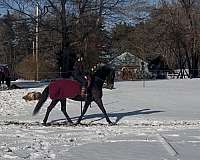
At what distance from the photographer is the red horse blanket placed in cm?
1642

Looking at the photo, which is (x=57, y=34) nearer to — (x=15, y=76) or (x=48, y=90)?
(x=15, y=76)

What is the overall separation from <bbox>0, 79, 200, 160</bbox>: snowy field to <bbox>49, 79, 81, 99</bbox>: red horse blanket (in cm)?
95

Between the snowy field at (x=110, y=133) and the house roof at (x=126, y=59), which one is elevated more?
the house roof at (x=126, y=59)

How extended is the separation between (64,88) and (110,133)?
3.70 meters

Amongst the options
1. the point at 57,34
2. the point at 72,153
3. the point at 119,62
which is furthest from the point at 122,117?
the point at 119,62

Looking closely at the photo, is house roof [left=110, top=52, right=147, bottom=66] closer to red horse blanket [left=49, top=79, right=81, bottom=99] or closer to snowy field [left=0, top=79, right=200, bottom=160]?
snowy field [left=0, top=79, right=200, bottom=160]

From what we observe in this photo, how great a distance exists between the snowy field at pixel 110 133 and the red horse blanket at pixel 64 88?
946 mm

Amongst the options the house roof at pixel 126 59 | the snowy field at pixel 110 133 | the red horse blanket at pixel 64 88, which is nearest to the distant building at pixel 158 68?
the house roof at pixel 126 59

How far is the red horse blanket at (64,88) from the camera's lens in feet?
53.9

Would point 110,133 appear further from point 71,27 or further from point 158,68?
point 158,68

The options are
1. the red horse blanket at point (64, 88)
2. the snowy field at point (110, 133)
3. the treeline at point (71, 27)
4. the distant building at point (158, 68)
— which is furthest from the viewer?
the distant building at point (158, 68)

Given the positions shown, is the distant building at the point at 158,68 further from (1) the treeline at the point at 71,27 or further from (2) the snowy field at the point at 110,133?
(2) the snowy field at the point at 110,133

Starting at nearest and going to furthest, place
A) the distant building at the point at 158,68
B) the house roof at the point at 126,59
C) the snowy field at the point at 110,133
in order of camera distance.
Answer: the snowy field at the point at 110,133, the distant building at the point at 158,68, the house roof at the point at 126,59

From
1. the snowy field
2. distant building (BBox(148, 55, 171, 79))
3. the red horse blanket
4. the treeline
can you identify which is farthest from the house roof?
the red horse blanket
